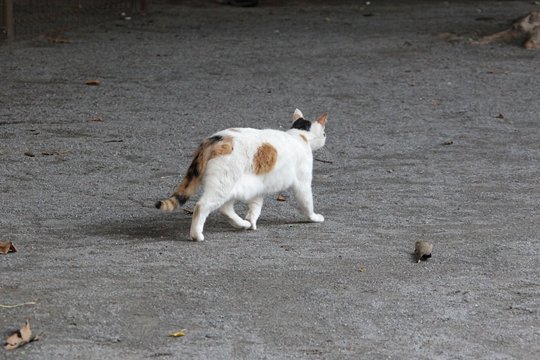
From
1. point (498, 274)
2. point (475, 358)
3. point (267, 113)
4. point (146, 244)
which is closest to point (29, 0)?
point (267, 113)

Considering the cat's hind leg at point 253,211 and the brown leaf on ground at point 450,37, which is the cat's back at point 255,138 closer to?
the cat's hind leg at point 253,211

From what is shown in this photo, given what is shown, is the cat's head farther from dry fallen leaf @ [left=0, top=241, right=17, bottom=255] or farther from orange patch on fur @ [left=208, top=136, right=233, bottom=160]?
dry fallen leaf @ [left=0, top=241, right=17, bottom=255]

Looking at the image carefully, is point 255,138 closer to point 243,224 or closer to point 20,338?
point 243,224

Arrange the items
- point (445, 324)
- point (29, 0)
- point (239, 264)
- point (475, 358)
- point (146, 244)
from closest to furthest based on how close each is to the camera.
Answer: point (475, 358), point (445, 324), point (239, 264), point (146, 244), point (29, 0)

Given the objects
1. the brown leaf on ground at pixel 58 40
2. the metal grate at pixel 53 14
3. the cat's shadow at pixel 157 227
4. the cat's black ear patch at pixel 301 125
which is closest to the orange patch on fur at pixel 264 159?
the cat's shadow at pixel 157 227

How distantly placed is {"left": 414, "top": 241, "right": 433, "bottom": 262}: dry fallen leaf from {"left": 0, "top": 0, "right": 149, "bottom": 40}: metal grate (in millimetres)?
7601

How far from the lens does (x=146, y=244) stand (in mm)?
5137

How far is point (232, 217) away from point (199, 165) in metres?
0.37

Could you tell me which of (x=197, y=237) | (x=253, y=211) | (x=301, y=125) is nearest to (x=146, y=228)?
(x=197, y=237)

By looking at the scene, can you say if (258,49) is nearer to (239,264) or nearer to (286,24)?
(286,24)

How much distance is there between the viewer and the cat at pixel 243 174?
510 cm

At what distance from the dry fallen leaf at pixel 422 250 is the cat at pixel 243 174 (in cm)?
68

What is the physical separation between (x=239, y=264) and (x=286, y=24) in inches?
374

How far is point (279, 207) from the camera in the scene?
19.8 feet
